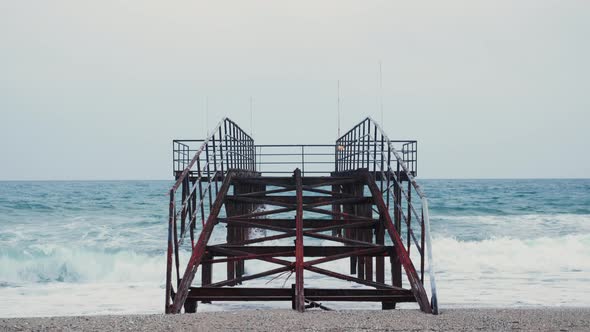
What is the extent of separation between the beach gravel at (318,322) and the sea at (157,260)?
6.18 metres

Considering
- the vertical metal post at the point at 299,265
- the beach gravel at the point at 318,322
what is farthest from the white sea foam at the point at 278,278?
the beach gravel at the point at 318,322

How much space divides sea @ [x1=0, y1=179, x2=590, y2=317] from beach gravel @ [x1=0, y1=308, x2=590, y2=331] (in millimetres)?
6183

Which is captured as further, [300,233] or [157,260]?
[157,260]

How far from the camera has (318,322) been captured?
6.99 m

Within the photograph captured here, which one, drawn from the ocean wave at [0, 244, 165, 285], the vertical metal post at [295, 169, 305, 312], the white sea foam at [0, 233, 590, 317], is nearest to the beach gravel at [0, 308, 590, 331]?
the vertical metal post at [295, 169, 305, 312]

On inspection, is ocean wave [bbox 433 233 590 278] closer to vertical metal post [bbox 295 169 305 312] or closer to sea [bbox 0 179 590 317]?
sea [bbox 0 179 590 317]

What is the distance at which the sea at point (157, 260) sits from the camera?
14835mm

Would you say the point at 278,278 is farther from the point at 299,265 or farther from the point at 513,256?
the point at 513,256

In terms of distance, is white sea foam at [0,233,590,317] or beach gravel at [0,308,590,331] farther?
white sea foam at [0,233,590,317]

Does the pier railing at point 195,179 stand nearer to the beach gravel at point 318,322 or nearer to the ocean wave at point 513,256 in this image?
the beach gravel at point 318,322

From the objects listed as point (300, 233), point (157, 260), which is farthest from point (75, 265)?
point (300, 233)

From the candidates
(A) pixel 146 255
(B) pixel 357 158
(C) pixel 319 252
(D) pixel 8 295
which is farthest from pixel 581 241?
(D) pixel 8 295

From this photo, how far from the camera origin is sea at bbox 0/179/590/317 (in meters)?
14.8

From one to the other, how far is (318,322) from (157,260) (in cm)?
1696
